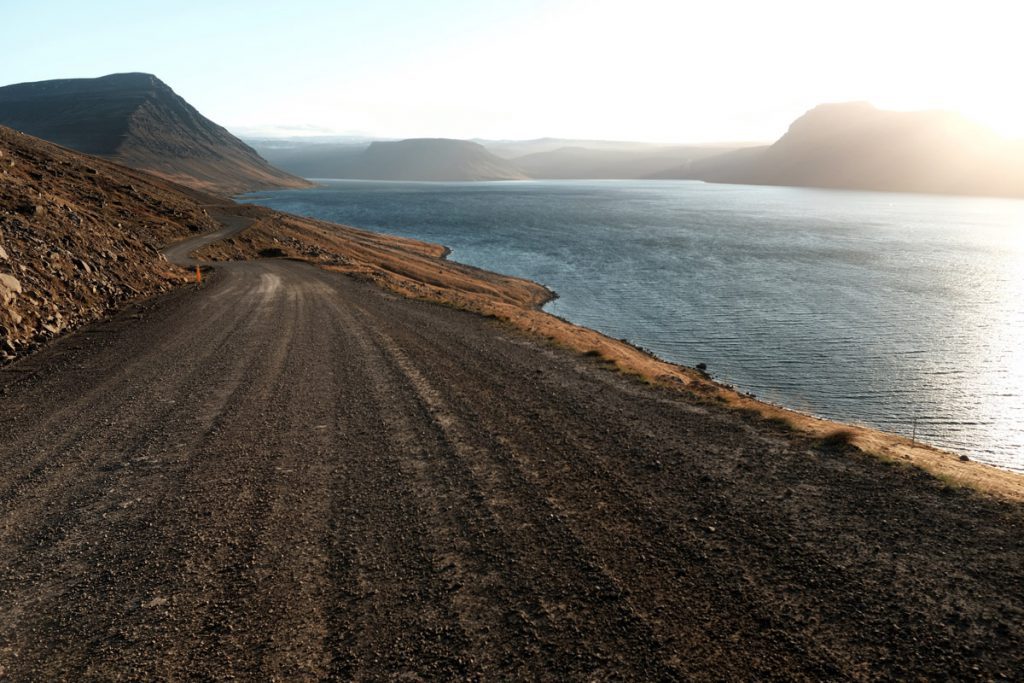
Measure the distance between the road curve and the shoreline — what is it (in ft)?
4.57

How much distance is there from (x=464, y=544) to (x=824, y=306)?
183ft

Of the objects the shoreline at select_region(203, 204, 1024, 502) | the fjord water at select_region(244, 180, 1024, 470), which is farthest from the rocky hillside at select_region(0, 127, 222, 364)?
the fjord water at select_region(244, 180, 1024, 470)

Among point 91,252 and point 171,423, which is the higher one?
point 91,252

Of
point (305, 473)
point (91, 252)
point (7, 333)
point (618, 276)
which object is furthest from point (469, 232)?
point (305, 473)

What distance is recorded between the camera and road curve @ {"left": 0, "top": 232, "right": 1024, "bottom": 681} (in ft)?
22.3

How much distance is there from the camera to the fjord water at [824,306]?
107 ft

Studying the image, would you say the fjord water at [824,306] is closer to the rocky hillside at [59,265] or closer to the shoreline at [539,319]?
the shoreline at [539,319]

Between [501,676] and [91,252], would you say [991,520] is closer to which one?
[501,676]

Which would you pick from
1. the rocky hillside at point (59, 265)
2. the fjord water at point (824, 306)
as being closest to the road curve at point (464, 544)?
the rocky hillside at point (59, 265)

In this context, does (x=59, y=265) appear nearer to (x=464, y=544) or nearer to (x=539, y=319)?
(x=539, y=319)

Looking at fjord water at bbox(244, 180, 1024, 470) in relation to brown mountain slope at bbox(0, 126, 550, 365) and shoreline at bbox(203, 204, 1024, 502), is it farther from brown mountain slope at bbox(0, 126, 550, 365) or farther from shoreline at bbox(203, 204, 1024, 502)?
brown mountain slope at bbox(0, 126, 550, 365)

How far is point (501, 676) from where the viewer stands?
644cm

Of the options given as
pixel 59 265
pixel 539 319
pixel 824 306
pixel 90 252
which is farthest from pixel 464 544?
pixel 824 306

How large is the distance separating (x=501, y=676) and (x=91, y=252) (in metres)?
34.3
